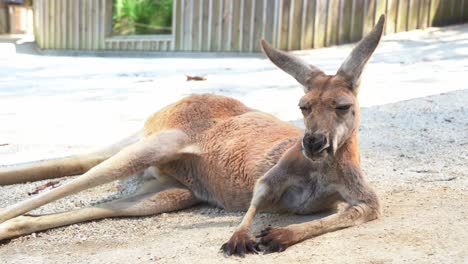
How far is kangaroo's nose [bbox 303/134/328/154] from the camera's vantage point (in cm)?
308

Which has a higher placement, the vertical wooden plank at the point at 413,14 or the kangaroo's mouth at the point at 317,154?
the vertical wooden plank at the point at 413,14

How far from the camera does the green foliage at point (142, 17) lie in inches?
488

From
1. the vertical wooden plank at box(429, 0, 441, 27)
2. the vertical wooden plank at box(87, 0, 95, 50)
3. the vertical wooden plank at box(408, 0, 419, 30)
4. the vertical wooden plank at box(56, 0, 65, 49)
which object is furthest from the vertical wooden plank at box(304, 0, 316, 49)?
the vertical wooden plank at box(56, 0, 65, 49)

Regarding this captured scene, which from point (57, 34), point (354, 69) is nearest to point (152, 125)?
point (354, 69)

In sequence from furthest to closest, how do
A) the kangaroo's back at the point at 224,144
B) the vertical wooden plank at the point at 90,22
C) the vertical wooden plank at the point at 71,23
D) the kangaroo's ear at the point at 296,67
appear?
the vertical wooden plank at the point at 71,23 → the vertical wooden plank at the point at 90,22 → the kangaroo's back at the point at 224,144 → the kangaroo's ear at the point at 296,67

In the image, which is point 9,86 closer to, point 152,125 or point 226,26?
Answer: point 226,26

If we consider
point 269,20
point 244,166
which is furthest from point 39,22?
point 244,166

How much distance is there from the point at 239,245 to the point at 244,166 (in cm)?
87

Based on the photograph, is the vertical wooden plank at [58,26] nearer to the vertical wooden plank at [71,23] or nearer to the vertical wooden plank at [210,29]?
the vertical wooden plank at [71,23]

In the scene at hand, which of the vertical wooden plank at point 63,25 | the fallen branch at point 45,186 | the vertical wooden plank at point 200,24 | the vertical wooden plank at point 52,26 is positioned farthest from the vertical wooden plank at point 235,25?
the fallen branch at point 45,186

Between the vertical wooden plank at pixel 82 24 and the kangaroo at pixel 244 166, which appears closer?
the kangaroo at pixel 244 166

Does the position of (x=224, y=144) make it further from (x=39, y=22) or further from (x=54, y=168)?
(x=39, y=22)

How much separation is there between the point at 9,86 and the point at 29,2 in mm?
14177

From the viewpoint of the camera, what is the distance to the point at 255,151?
3.87 metres
